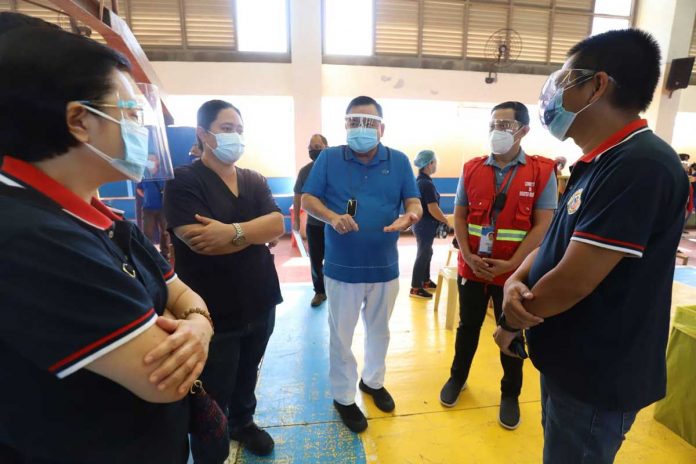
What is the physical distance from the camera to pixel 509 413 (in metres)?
1.99

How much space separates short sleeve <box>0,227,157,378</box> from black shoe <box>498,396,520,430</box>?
2106mm

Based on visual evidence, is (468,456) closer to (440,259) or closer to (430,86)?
(440,259)

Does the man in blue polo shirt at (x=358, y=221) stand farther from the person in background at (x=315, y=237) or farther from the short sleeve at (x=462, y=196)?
the person in background at (x=315, y=237)

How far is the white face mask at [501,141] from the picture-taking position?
192cm

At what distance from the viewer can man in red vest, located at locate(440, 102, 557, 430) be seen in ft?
6.26

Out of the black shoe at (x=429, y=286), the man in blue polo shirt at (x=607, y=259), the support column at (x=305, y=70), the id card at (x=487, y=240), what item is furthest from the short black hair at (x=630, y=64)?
the support column at (x=305, y=70)

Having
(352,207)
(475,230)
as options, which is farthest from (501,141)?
(352,207)

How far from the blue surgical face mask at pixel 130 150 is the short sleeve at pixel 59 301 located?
22 centimetres

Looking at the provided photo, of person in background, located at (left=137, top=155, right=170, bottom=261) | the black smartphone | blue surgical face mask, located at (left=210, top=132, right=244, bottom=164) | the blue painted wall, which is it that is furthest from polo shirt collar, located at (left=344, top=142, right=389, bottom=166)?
the blue painted wall

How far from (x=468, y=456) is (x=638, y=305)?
4.19 ft

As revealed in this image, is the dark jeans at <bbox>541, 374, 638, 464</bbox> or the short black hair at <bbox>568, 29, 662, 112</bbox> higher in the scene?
the short black hair at <bbox>568, 29, 662, 112</bbox>

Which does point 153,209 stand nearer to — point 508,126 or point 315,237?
point 315,237

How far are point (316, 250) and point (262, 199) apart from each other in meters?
1.89

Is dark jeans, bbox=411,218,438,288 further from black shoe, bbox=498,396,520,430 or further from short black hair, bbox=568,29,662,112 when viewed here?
short black hair, bbox=568,29,662,112
